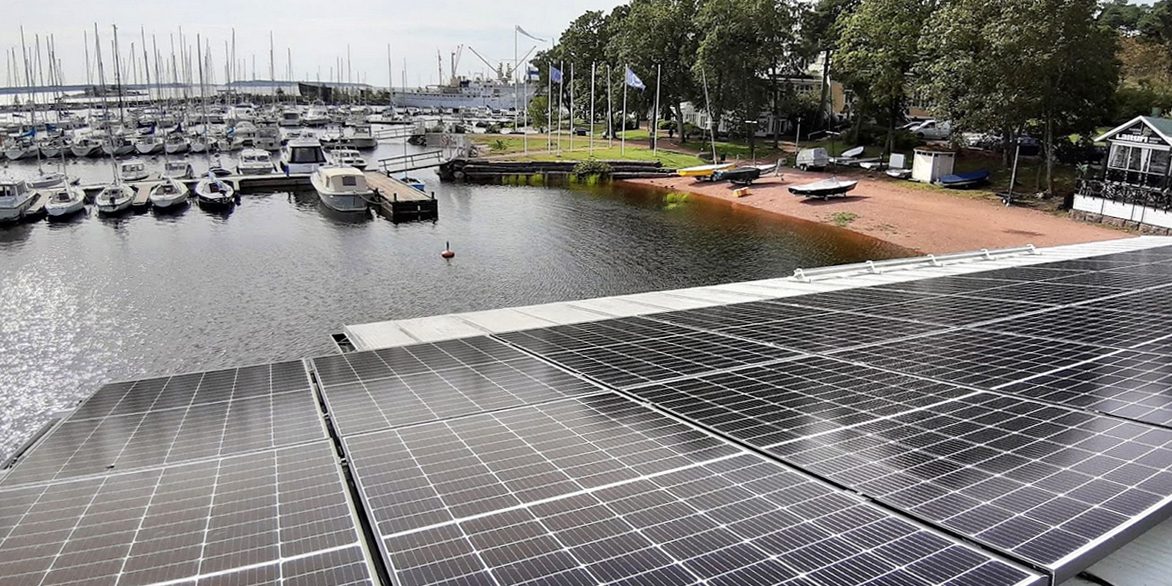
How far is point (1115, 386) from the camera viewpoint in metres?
11.7

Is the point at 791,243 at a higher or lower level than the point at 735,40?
lower

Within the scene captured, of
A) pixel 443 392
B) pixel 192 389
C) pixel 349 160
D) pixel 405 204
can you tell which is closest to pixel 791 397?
pixel 443 392

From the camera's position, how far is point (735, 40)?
281ft

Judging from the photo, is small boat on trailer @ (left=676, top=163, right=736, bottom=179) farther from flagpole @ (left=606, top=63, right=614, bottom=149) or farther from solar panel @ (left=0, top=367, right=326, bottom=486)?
Result: solar panel @ (left=0, top=367, right=326, bottom=486)

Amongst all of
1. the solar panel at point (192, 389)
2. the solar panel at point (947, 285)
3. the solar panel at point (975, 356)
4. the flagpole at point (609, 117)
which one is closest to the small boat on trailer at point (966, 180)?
the solar panel at point (947, 285)

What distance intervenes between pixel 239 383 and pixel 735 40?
82185mm

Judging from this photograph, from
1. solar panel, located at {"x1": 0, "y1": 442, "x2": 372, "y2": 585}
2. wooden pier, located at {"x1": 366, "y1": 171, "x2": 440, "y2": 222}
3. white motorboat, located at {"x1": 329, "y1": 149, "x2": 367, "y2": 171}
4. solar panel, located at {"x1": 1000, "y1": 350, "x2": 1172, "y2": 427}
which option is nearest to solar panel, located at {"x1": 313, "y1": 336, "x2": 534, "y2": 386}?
solar panel, located at {"x1": 0, "y1": 442, "x2": 372, "y2": 585}

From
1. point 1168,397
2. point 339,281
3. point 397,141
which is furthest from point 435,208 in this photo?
point 397,141

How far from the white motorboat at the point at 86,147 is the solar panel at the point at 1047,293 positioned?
116623 millimetres

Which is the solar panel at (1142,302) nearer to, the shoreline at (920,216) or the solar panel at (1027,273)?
the solar panel at (1027,273)

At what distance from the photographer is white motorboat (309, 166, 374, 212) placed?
6228 centimetres

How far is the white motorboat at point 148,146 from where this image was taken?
10406cm

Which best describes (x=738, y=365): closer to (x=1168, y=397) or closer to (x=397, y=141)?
Answer: (x=1168, y=397)

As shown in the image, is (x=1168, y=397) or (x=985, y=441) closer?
(x=985, y=441)
